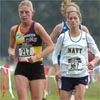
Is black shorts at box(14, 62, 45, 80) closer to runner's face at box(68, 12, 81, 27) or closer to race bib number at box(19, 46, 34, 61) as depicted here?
race bib number at box(19, 46, 34, 61)

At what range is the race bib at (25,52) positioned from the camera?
9.12 m

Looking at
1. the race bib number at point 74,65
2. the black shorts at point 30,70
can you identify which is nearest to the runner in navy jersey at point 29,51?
the black shorts at point 30,70

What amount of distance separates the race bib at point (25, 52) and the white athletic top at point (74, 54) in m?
0.44

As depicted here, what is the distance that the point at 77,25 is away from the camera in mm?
9203

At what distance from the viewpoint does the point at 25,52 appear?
360 inches

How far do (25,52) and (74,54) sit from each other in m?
0.68

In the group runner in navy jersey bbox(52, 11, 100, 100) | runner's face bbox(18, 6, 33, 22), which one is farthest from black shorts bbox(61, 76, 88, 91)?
runner's face bbox(18, 6, 33, 22)

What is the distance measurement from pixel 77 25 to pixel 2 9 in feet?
69.0

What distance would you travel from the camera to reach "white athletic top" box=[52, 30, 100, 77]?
9.20 m

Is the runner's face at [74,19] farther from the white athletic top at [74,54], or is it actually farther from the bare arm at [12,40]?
the bare arm at [12,40]

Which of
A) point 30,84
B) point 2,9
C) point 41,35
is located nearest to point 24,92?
point 30,84

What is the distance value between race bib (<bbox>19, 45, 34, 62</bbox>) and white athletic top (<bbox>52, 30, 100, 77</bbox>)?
17.1 inches

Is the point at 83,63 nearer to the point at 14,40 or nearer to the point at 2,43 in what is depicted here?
the point at 14,40

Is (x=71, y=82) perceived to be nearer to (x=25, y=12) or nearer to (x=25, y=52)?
(x=25, y=52)
